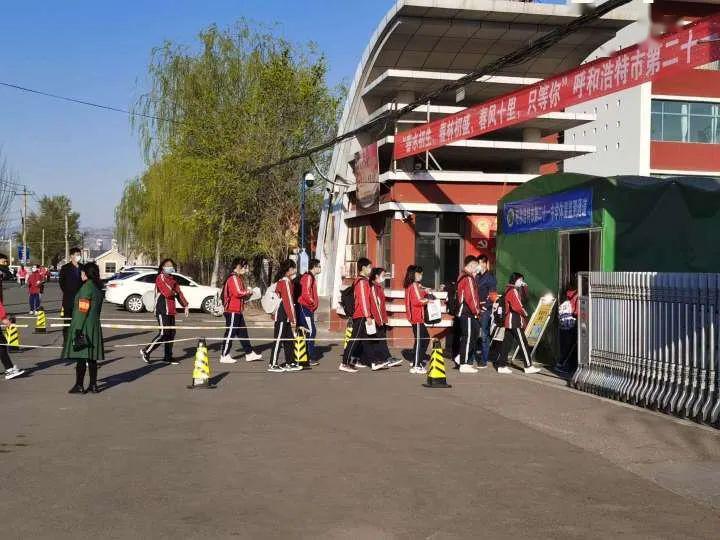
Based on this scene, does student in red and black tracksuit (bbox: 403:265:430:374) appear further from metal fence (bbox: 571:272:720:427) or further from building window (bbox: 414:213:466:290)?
building window (bbox: 414:213:466:290)

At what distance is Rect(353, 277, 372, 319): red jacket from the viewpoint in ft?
51.1

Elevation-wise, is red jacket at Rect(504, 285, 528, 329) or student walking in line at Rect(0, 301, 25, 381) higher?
red jacket at Rect(504, 285, 528, 329)

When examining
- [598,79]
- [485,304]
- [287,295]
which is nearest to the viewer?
[598,79]

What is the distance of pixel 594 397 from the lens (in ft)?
40.3

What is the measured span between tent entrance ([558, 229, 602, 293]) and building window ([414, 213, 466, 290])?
678 cm

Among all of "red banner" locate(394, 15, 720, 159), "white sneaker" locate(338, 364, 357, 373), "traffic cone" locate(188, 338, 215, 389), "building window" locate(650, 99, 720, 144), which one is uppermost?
"building window" locate(650, 99, 720, 144)

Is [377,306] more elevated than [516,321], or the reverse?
[377,306]

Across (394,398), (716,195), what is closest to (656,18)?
(716,195)

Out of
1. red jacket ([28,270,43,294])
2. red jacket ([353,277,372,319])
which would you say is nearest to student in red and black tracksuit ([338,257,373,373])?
red jacket ([353,277,372,319])

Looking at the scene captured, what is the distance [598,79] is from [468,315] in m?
4.65

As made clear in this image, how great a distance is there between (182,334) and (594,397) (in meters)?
13.6

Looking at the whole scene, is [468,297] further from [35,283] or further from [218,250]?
[218,250]

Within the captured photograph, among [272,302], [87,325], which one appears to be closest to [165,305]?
[272,302]

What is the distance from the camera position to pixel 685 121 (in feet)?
130
